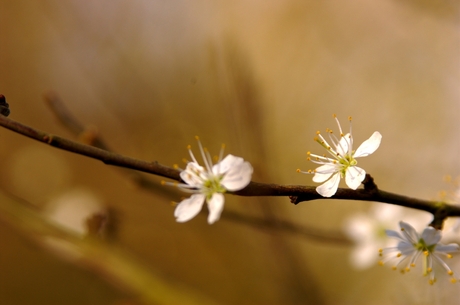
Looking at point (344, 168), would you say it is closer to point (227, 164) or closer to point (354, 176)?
point (354, 176)

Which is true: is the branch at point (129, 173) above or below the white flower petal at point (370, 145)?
above

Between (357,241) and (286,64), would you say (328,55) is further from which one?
(357,241)

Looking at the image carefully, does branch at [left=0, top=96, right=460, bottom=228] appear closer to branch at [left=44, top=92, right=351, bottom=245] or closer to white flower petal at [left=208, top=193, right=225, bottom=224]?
white flower petal at [left=208, top=193, right=225, bottom=224]

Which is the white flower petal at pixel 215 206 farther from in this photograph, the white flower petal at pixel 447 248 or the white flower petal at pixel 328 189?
the white flower petal at pixel 447 248

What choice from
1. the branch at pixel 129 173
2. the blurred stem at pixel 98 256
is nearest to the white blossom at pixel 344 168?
the branch at pixel 129 173

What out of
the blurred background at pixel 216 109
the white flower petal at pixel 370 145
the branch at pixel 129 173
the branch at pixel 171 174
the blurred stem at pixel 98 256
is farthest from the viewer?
the blurred background at pixel 216 109

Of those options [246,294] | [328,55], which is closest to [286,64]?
[328,55]

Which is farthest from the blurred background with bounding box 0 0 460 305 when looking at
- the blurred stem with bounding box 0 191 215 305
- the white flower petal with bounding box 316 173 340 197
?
the white flower petal with bounding box 316 173 340 197
